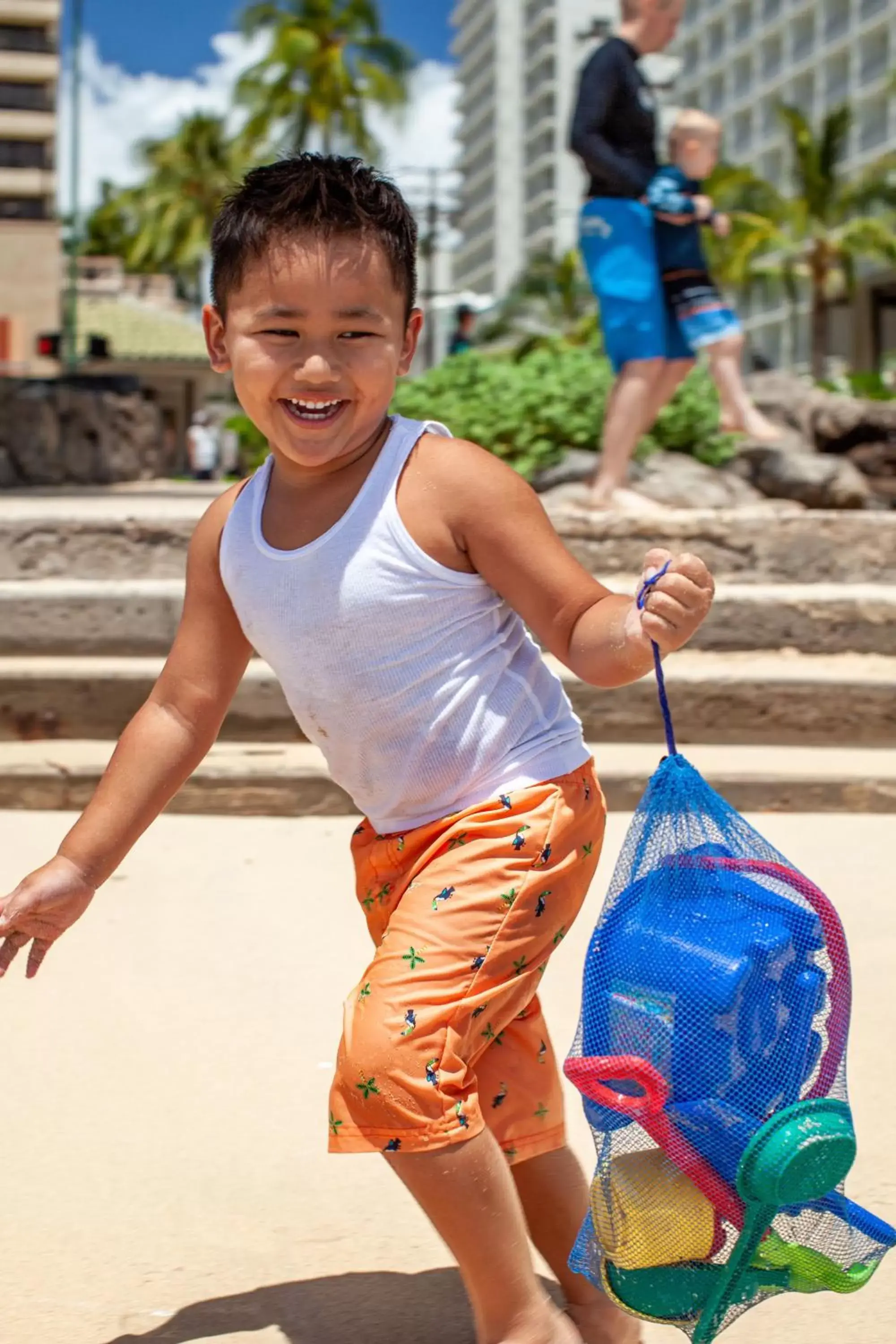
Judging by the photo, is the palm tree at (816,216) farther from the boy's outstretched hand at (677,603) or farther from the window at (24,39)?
the boy's outstretched hand at (677,603)

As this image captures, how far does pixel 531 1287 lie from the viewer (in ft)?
5.94

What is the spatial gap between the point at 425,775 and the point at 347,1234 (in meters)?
0.78

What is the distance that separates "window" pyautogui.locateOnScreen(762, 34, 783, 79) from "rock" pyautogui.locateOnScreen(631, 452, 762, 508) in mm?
69067

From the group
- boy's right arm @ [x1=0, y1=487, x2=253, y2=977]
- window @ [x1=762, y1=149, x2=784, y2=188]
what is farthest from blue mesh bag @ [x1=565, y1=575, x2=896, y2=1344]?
window @ [x1=762, y1=149, x2=784, y2=188]

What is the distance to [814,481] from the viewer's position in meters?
7.44

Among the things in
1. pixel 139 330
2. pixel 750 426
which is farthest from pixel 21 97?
pixel 750 426

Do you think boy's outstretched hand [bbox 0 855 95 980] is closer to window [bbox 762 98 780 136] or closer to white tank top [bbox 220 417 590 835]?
white tank top [bbox 220 417 590 835]

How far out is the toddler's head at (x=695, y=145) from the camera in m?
6.32

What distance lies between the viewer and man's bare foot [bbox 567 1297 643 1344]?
6.52 feet

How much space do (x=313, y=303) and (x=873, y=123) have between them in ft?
214

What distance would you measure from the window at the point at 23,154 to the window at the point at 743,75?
34803 millimetres

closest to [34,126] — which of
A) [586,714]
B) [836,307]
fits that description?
[836,307]

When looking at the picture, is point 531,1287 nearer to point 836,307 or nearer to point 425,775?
point 425,775

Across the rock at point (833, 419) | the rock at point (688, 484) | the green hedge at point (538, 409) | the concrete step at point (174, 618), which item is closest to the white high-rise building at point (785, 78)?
the rock at point (833, 419)
